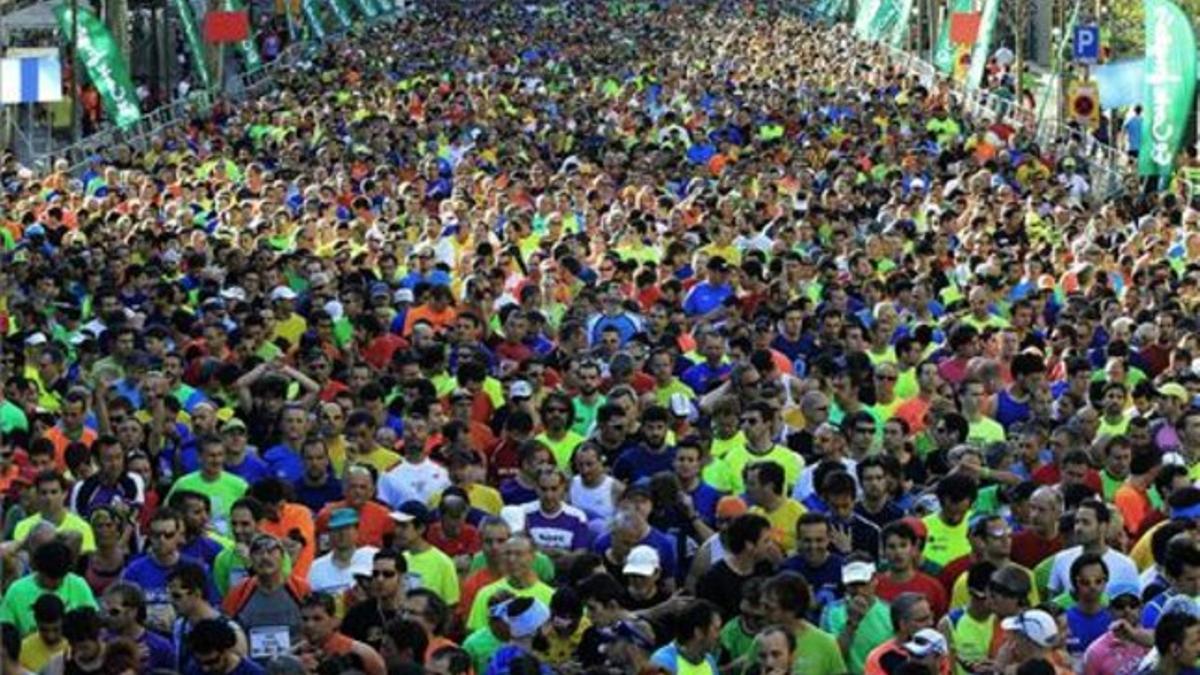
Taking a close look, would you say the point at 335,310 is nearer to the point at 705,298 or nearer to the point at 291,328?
the point at 291,328

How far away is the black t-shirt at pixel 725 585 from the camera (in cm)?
1270

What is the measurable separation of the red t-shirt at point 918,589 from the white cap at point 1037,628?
134 centimetres

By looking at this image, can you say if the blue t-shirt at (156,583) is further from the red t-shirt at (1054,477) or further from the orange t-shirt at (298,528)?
the red t-shirt at (1054,477)

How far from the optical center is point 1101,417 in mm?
16719

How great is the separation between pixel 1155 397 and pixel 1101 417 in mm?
335

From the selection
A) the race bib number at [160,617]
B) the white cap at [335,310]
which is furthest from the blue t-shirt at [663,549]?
the white cap at [335,310]

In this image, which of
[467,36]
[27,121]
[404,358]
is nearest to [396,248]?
[404,358]

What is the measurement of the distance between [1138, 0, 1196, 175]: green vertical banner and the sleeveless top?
14006 mm

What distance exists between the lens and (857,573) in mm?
12141

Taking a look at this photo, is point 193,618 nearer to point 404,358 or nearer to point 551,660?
point 551,660

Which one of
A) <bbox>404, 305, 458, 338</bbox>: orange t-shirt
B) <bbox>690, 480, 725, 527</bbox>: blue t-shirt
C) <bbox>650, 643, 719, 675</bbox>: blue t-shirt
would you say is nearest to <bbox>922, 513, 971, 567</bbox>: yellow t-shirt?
<bbox>690, 480, 725, 527</bbox>: blue t-shirt

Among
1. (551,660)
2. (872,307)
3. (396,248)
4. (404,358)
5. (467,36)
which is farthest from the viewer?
(467,36)

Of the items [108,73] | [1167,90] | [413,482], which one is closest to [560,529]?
[413,482]

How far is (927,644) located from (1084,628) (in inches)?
47.7
